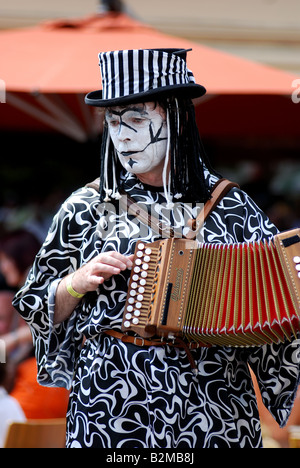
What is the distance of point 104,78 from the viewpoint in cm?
233

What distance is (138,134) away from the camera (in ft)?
7.55

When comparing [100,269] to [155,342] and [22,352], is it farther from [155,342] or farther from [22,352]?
[22,352]

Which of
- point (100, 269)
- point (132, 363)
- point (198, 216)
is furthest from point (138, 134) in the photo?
point (132, 363)

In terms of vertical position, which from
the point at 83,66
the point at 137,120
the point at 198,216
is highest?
the point at 83,66

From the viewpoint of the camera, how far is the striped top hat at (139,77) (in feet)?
7.44

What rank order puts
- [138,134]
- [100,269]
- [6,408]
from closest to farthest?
[100,269] < [138,134] < [6,408]

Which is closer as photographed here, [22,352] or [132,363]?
[132,363]

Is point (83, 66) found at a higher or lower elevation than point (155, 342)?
higher

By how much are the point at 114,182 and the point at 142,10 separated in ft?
22.8

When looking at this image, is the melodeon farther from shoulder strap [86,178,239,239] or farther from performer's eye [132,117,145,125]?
performer's eye [132,117,145,125]

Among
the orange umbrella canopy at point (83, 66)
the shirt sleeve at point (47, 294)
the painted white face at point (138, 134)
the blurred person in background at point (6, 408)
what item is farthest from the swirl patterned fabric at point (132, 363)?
the orange umbrella canopy at point (83, 66)

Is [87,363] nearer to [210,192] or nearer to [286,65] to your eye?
[210,192]

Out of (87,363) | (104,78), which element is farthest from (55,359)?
(104,78)

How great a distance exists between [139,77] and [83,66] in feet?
7.31
